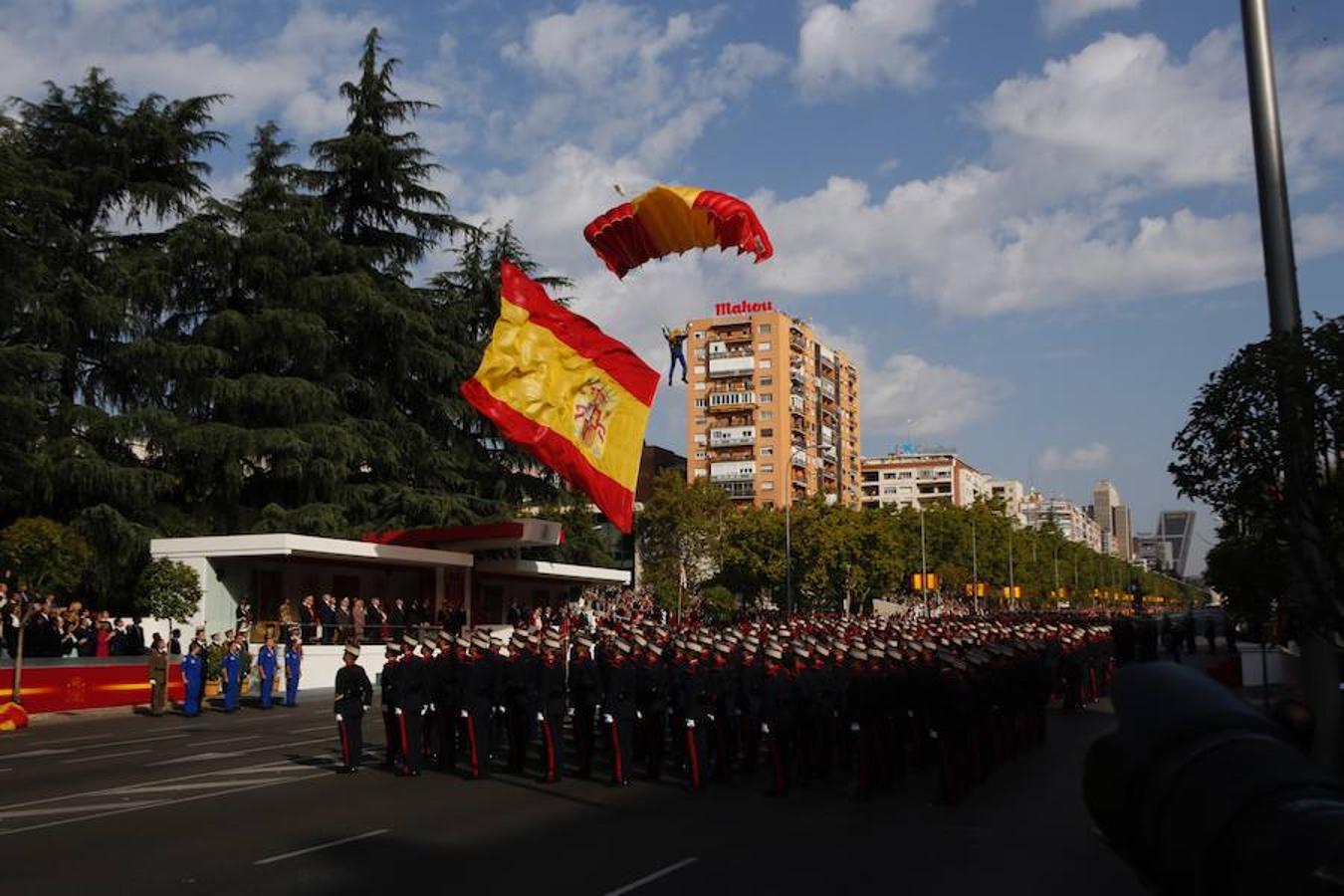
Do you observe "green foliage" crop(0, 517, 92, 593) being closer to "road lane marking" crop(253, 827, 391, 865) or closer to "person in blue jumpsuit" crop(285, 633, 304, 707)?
"person in blue jumpsuit" crop(285, 633, 304, 707)

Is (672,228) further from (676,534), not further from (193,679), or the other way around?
(676,534)

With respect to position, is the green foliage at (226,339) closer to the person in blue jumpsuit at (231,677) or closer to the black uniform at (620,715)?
the person in blue jumpsuit at (231,677)

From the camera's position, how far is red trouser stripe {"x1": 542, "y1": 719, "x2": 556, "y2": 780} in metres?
15.3

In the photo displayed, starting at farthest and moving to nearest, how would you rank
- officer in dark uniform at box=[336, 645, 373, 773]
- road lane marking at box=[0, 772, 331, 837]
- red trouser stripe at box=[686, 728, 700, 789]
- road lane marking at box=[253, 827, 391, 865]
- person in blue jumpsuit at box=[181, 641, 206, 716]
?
1. person in blue jumpsuit at box=[181, 641, 206, 716]
2. officer in dark uniform at box=[336, 645, 373, 773]
3. red trouser stripe at box=[686, 728, 700, 789]
4. road lane marking at box=[0, 772, 331, 837]
5. road lane marking at box=[253, 827, 391, 865]

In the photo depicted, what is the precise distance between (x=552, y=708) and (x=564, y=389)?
6.04m

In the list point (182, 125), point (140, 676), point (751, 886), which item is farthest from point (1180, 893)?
point (182, 125)

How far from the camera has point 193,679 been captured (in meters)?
25.5

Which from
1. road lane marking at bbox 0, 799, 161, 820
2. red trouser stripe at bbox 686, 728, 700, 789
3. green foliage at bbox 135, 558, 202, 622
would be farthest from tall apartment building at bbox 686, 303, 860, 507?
road lane marking at bbox 0, 799, 161, 820

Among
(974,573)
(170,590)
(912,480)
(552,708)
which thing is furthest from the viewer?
(912,480)

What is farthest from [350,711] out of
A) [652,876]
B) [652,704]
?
[652,876]

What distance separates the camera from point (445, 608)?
1529 inches

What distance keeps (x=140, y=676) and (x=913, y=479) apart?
155729 mm

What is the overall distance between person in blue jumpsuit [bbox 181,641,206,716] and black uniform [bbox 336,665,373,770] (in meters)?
10.7

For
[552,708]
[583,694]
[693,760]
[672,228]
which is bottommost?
[693,760]
